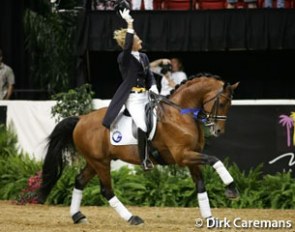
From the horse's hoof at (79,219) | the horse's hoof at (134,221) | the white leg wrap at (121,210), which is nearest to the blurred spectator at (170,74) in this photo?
the horse's hoof at (79,219)

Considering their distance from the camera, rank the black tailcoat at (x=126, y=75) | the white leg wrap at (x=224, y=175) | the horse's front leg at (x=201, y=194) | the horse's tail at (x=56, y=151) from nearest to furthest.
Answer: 1. the white leg wrap at (x=224, y=175)
2. the horse's front leg at (x=201, y=194)
3. the black tailcoat at (x=126, y=75)
4. the horse's tail at (x=56, y=151)

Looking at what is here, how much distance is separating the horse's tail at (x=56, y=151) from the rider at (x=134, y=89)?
0.85 metres

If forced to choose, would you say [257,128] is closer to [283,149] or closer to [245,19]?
[283,149]

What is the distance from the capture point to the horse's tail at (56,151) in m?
12.6

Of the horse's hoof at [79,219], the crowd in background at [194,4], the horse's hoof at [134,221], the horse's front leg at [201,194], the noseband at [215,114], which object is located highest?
the crowd in background at [194,4]

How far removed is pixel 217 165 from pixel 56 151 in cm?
261

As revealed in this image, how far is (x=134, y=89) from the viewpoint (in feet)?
38.7

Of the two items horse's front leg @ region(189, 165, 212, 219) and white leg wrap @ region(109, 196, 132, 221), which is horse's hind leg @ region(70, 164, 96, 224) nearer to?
white leg wrap @ region(109, 196, 132, 221)

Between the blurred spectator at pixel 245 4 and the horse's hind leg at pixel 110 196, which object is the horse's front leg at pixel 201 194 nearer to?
the horse's hind leg at pixel 110 196

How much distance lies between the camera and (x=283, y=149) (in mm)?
Answer: 15016

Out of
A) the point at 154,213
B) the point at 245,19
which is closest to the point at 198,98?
the point at 154,213

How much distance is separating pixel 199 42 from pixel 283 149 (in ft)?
9.89

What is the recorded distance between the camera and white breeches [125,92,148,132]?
38.5 feet

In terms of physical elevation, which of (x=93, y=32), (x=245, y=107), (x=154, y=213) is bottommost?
(x=154, y=213)
